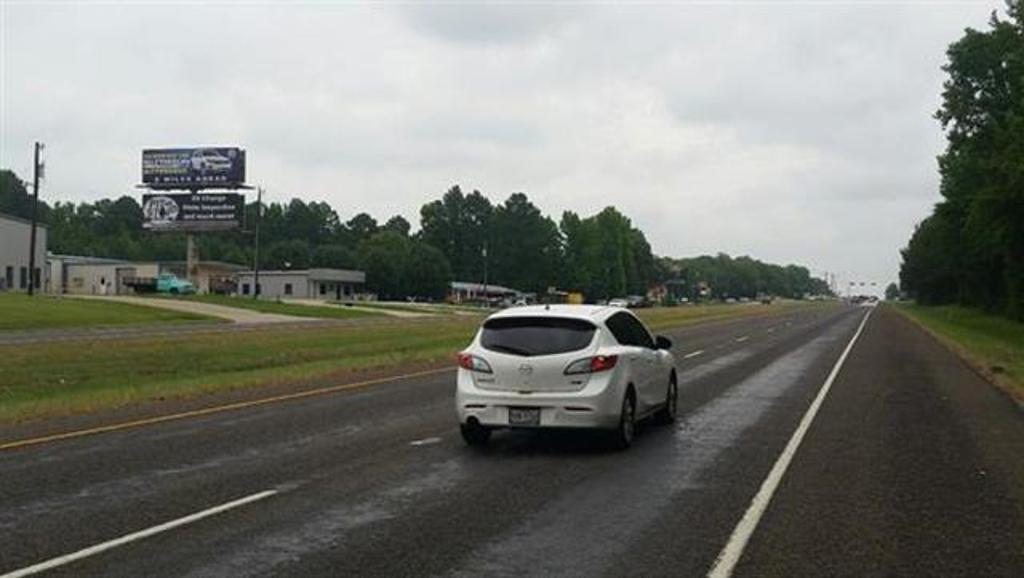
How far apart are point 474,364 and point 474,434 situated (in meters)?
0.80

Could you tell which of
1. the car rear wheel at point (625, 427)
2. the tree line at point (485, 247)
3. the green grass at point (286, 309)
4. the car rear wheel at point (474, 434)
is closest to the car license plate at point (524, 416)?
the car rear wheel at point (474, 434)

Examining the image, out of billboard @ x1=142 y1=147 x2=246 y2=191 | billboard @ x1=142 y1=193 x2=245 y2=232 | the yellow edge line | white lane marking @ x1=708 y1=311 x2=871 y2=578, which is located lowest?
the yellow edge line

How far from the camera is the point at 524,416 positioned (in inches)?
489

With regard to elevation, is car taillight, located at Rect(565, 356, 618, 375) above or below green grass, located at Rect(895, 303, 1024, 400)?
above

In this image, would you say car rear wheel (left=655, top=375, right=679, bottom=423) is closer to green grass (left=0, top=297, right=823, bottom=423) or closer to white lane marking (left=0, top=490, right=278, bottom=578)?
white lane marking (left=0, top=490, right=278, bottom=578)

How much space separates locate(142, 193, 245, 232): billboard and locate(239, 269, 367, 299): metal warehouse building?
37138 mm

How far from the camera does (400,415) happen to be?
1605 cm

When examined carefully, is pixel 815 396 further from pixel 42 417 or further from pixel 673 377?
pixel 42 417

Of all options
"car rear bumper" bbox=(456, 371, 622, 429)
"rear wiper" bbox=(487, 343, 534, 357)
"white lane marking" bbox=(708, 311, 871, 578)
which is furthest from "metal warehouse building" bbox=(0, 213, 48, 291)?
"white lane marking" bbox=(708, 311, 871, 578)

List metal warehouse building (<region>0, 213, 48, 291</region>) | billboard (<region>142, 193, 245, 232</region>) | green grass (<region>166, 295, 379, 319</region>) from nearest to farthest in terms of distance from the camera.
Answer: green grass (<region>166, 295, 379, 319</region>) < metal warehouse building (<region>0, 213, 48, 291</region>) < billboard (<region>142, 193, 245, 232</region>)

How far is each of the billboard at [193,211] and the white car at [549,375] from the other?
276 ft

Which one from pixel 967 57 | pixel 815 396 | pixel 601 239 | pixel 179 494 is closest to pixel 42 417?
pixel 179 494

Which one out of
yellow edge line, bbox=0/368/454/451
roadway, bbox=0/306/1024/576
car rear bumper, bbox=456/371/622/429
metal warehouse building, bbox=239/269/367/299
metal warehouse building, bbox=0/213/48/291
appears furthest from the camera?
metal warehouse building, bbox=239/269/367/299

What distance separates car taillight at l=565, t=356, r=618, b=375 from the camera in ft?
40.7
